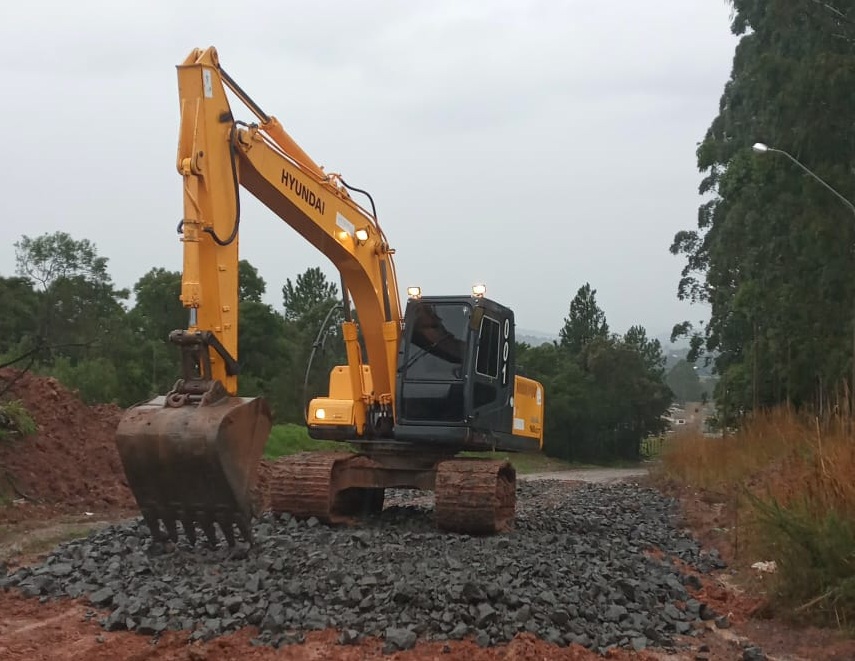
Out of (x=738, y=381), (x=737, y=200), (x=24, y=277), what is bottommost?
(x=738, y=381)

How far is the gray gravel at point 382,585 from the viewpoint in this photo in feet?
22.0

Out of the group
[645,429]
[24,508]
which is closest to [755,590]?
[24,508]

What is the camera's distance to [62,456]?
15.5m

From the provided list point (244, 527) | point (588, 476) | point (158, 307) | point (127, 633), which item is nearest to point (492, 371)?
point (244, 527)

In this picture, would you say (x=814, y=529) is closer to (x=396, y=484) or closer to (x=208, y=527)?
(x=208, y=527)

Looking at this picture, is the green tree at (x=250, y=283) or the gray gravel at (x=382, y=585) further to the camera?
the green tree at (x=250, y=283)

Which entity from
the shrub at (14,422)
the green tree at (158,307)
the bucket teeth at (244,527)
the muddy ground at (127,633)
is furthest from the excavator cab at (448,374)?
the green tree at (158,307)

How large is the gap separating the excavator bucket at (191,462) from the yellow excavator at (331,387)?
11 millimetres

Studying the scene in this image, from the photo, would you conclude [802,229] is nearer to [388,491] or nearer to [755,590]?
[388,491]

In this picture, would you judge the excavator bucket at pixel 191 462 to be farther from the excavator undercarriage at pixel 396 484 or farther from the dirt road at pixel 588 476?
the dirt road at pixel 588 476

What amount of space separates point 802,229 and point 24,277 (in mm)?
23489

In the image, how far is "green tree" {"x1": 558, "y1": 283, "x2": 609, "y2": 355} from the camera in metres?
67.0

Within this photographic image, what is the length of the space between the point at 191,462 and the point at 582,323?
61436 millimetres

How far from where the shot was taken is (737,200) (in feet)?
111
